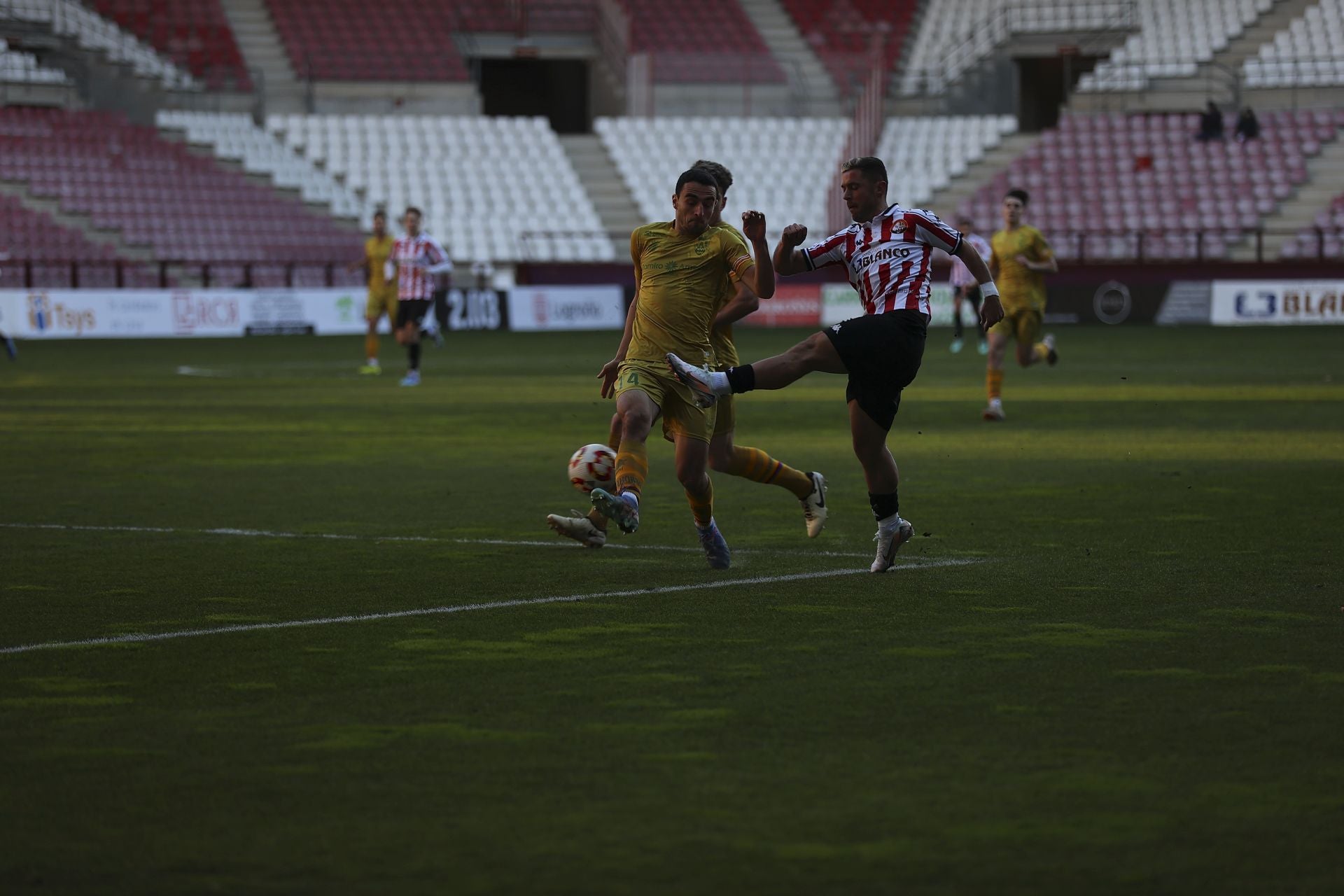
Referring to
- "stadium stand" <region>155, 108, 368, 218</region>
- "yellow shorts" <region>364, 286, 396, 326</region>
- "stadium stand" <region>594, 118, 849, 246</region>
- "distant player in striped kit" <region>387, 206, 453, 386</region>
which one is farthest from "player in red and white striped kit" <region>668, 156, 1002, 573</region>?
"stadium stand" <region>155, 108, 368, 218</region>

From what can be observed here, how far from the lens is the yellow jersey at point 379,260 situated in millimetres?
28516

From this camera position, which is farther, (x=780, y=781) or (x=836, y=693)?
(x=836, y=693)

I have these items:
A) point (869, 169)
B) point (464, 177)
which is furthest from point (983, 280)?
point (464, 177)

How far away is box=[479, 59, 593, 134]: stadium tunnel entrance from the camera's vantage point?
57938 mm

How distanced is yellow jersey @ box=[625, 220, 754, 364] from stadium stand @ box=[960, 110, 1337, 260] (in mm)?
37828

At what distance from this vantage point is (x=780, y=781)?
534 centimetres

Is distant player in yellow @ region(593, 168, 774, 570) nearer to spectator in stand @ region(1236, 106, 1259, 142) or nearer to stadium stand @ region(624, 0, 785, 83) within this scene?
spectator in stand @ region(1236, 106, 1259, 142)

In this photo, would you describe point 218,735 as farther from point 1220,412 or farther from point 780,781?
point 1220,412

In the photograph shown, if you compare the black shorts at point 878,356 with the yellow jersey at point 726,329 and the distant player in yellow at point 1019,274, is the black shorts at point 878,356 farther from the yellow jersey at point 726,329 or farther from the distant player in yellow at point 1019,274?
the distant player in yellow at point 1019,274

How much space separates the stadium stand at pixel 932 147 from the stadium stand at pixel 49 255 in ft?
59.8

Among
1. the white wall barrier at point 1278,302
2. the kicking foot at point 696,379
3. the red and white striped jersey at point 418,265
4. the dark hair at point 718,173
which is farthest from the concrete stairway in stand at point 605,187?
the kicking foot at point 696,379

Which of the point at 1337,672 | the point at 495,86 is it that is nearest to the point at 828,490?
the point at 1337,672

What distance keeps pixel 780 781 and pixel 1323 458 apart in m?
10.6

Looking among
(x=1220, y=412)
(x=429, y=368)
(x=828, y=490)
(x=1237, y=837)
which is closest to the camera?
(x=1237, y=837)
